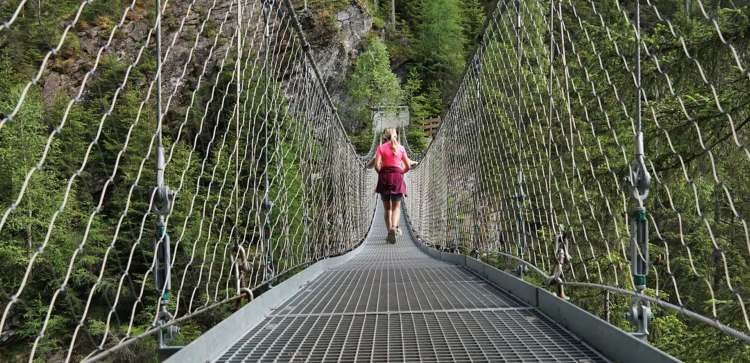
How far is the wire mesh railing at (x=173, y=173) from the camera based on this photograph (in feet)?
4.15

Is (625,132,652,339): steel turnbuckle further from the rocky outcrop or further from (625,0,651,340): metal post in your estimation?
the rocky outcrop

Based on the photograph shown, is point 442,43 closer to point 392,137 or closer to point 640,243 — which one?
point 392,137

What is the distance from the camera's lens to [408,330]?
187 cm

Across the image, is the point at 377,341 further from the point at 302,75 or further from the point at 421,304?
the point at 302,75

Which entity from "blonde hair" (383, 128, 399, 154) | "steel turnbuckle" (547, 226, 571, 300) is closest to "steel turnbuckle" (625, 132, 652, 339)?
"steel turnbuckle" (547, 226, 571, 300)

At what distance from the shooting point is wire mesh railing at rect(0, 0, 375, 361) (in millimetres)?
1264

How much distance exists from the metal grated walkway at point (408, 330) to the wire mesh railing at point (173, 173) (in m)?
0.18

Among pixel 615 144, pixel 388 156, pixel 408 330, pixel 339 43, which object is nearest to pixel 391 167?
pixel 388 156

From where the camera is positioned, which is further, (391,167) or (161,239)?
(391,167)

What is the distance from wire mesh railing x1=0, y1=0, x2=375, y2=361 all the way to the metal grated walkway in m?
0.18

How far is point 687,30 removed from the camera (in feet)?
11.5

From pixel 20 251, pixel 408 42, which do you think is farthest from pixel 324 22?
pixel 408 42

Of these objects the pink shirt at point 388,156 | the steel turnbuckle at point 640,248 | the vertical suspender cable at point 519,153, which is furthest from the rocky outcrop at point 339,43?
the steel turnbuckle at point 640,248

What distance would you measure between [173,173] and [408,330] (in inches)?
438
